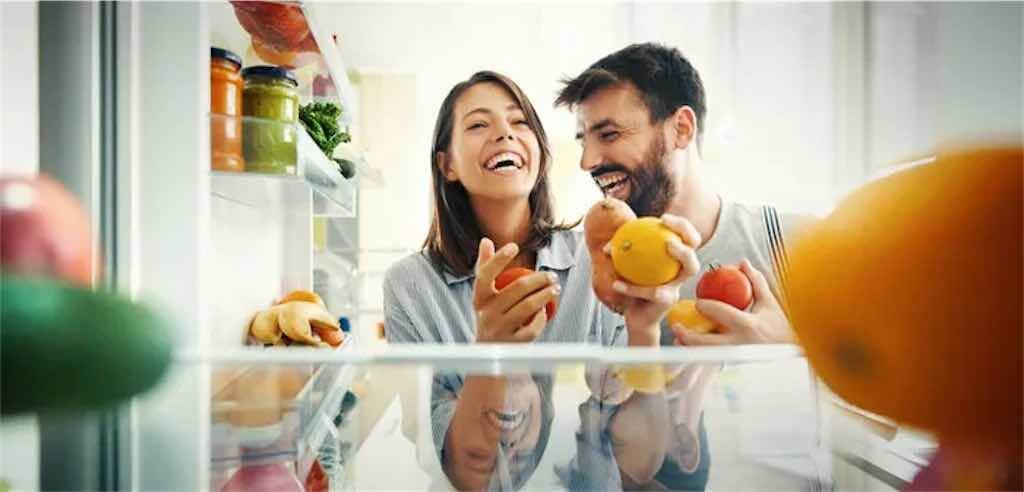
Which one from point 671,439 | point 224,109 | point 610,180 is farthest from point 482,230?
point 671,439

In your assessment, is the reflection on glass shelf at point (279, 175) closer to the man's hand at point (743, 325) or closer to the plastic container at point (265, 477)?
the plastic container at point (265, 477)

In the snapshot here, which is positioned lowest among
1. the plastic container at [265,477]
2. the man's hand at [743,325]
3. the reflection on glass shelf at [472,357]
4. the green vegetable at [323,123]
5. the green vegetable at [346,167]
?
the plastic container at [265,477]

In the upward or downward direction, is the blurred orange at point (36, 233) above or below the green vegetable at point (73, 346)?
above

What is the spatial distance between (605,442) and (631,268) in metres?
0.17

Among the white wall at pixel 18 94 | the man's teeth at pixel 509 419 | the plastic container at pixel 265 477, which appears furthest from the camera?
the man's teeth at pixel 509 419

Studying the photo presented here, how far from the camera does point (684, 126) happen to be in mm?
1129

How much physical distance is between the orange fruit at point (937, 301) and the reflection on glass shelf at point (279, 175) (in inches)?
19.6

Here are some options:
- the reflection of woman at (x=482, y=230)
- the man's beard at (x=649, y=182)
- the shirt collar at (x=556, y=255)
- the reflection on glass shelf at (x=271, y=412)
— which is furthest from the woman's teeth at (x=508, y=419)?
the man's beard at (x=649, y=182)

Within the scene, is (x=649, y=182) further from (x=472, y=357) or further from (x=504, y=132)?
(x=472, y=357)

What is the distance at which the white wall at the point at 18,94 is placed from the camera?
290mm

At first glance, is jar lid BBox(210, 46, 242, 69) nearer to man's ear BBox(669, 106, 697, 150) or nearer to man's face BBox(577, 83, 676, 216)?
man's face BBox(577, 83, 676, 216)

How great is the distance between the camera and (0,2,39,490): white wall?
290 millimetres

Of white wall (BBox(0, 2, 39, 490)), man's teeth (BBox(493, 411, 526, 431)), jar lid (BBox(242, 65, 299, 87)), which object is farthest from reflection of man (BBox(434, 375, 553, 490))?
jar lid (BBox(242, 65, 299, 87))

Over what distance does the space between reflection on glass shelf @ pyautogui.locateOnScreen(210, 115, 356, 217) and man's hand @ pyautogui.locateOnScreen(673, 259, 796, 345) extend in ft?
1.45
